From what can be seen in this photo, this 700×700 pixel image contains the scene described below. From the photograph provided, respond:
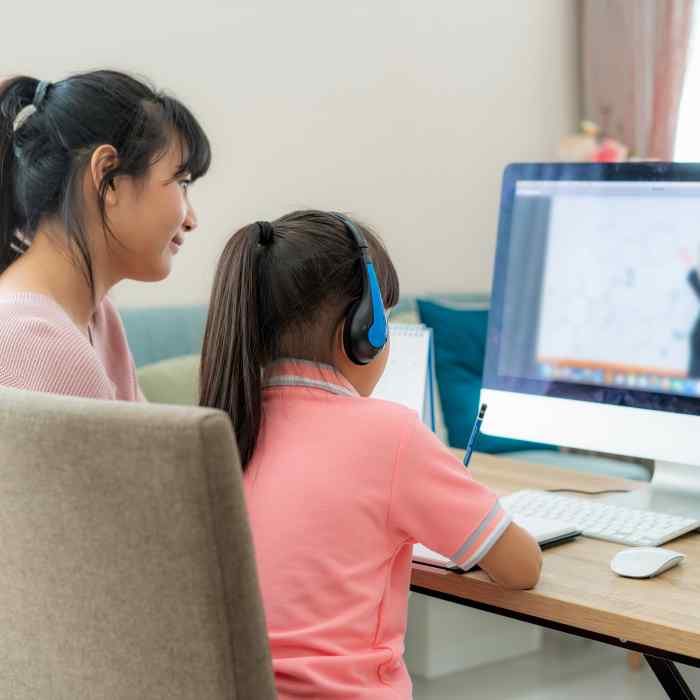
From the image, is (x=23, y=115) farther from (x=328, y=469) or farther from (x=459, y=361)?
(x=459, y=361)

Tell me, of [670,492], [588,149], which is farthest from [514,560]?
[588,149]

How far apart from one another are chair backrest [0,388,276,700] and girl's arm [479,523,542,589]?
377mm

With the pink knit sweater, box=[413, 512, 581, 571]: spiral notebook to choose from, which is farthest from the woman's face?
box=[413, 512, 581, 571]: spiral notebook

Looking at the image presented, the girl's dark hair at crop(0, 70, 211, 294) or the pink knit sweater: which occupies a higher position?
the girl's dark hair at crop(0, 70, 211, 294)

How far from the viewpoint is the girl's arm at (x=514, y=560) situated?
1058 millimetres

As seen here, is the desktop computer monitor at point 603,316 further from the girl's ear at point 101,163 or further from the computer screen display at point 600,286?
the girl's ear at point 101,163

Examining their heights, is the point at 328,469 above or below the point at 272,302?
below

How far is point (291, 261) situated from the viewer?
1.11 meters

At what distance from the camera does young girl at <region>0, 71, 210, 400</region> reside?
1.26m

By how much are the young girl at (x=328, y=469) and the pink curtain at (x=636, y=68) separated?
10.2 ft

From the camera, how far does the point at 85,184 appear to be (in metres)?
1.26

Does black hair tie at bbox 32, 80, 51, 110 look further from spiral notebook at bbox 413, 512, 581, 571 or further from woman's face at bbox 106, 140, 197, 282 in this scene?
spiral notebook at bbox 413, 512, 581, 571

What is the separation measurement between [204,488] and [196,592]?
8cm

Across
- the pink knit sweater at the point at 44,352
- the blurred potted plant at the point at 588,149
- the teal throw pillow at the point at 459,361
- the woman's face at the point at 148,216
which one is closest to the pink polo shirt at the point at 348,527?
the pink knit sweater at the point at 44,352
